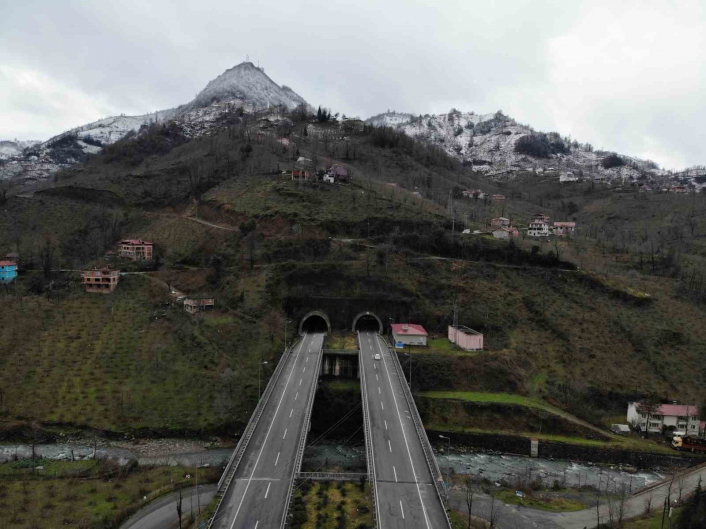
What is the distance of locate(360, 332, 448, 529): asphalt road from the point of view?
88.7ft

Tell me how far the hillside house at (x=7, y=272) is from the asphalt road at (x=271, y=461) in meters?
48.5

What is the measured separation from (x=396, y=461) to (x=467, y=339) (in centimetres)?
2654

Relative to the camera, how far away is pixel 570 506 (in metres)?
35.2

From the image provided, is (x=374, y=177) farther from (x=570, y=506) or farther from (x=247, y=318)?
(x=570, y=506)

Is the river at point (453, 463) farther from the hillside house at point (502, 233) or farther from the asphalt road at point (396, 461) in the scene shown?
the hillside house at point (502, 233)

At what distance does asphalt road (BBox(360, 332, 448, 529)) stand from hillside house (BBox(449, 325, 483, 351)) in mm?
11195

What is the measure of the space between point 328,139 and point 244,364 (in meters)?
114

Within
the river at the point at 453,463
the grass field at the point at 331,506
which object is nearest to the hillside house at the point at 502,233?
the river at the point at 453,463

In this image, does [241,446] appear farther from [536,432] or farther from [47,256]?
[47,256]

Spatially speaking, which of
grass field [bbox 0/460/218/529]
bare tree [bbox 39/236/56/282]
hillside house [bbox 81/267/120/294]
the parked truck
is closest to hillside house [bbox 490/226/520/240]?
the parked truck

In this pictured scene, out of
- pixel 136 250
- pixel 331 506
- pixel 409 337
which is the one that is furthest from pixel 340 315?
pixel 136 250

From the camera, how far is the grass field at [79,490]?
30.3 meters

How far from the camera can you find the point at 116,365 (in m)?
52.8

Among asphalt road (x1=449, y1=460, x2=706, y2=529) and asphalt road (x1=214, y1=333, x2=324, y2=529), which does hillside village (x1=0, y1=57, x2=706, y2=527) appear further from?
asphalt road (x1=449, y1=460, x2=706, y2=529)
